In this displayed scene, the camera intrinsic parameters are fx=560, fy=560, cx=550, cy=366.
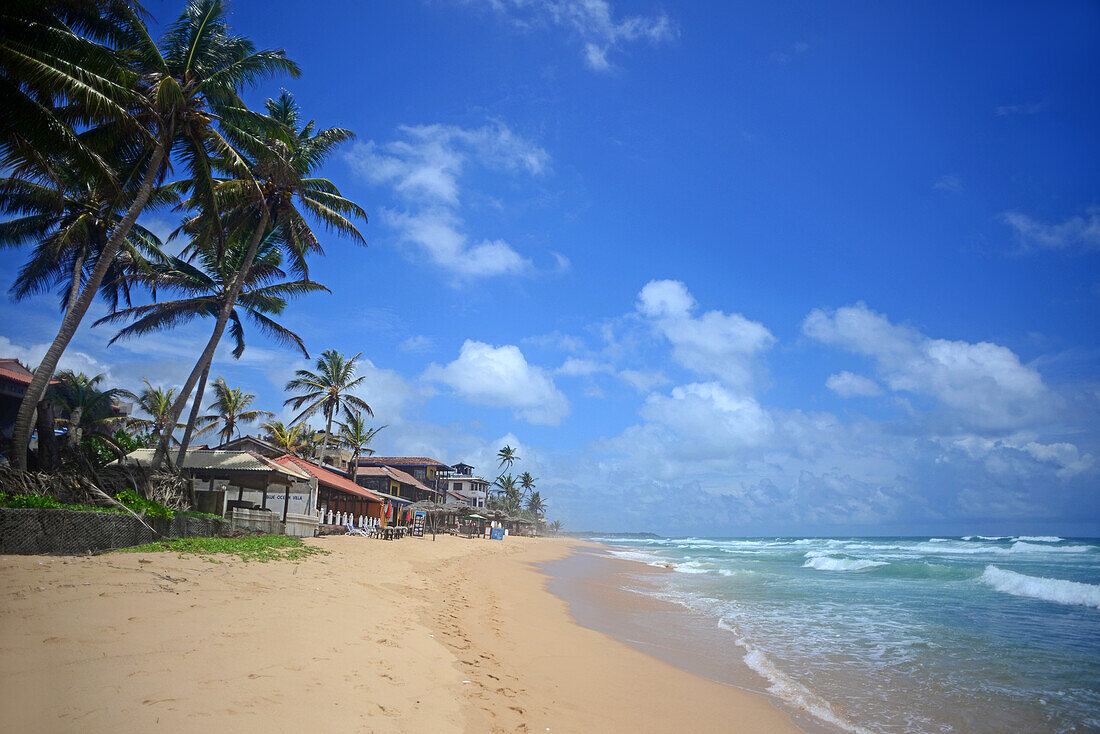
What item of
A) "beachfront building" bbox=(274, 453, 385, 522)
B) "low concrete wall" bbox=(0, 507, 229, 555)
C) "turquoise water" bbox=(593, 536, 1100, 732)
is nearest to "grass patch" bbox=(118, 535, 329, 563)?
"low concrete wall" bbox=(0, 507, 229, 555)

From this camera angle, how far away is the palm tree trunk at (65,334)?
11.5m

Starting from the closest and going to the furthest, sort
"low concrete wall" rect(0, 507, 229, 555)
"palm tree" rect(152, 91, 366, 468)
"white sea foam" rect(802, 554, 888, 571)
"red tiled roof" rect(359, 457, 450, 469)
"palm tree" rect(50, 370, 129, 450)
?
"low concrete wall" rect(0, 507, 229, 555), "palm tree" rect(152, 91, 366, 468), "palm tree" rect(50, 370, 129, 450), "white sea foam" rect(802, 554, 888, 571), "red tiled roof" rect(359, 457, 450, 469)

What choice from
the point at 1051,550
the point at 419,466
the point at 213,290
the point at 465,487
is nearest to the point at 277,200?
the point at 213,290

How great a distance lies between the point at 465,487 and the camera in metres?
64.1

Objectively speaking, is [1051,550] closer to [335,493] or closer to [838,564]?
[838,564]

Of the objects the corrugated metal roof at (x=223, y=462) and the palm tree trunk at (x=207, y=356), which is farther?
the corrugated metal roof at (x=223, y=462)

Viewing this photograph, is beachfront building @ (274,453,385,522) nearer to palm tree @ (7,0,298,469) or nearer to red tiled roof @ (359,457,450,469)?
palm tree @ (7,0,298,469)

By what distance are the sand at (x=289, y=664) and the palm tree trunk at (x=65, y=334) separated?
514 cm

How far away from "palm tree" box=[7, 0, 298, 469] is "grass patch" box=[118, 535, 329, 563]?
16.5 ft

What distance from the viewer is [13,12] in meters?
8.68

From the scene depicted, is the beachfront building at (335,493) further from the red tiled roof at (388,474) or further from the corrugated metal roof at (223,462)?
the red tiled roof at (388,474)

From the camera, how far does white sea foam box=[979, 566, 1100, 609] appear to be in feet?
57.5

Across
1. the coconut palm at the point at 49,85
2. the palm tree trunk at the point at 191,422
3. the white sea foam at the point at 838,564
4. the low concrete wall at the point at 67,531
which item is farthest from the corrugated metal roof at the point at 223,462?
the white sea foam at the point at 838,564

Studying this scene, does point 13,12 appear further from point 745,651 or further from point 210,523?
point 745,651
